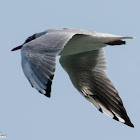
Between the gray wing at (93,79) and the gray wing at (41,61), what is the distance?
2.12m

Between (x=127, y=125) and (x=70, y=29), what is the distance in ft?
6.58

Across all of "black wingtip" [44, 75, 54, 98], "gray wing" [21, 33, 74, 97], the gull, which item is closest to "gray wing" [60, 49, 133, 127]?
the gull

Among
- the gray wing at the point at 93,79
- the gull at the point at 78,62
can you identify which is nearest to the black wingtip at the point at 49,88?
the gull at the point at 78,62

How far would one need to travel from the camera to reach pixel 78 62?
986cm

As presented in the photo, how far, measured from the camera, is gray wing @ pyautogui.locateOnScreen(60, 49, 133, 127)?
31.6 feet

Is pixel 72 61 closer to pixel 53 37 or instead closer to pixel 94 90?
pixel 94 90

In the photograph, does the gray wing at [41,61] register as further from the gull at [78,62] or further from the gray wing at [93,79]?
the gray wing at [93,79]

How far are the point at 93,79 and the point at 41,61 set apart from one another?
2.94 m

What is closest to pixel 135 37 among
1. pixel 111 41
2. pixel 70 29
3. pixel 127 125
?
pixel 111 41

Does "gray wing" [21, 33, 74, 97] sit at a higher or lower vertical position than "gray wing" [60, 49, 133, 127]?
higher

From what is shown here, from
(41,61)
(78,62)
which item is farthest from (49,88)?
(78,62)

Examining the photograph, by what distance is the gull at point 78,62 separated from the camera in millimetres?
6957

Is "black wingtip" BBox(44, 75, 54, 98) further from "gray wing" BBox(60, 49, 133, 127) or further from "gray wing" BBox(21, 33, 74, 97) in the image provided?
"gray wing" BBox(60, 49, 133, 127)

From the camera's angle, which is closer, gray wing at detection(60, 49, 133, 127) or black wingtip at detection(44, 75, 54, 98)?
black wingtip at detection(44, 75, 54, 98)
